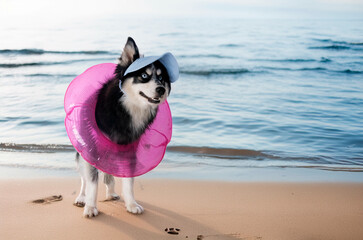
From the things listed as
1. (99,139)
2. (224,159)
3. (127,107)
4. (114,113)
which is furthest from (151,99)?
(224,159)

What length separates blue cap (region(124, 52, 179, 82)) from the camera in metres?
3.19

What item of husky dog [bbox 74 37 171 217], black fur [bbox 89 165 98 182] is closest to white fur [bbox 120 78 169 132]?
husky dog [bbox 74 37 171 217]

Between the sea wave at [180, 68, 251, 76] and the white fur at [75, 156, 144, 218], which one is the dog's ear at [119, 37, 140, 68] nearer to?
the white fur at [75, 156, 144, 218]

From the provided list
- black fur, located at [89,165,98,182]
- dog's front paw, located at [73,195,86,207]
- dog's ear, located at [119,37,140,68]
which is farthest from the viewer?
dog's front paw, located at [73,195,86,207]

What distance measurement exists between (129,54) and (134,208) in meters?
1.35

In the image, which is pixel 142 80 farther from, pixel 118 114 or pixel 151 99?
pixel 118 114

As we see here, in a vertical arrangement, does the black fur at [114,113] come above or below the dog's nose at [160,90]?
below

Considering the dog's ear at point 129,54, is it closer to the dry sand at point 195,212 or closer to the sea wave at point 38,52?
the dry sand at point 195,212

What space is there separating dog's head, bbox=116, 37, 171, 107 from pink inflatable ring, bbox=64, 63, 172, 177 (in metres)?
0.36

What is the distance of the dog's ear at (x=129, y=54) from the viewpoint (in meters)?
3.31

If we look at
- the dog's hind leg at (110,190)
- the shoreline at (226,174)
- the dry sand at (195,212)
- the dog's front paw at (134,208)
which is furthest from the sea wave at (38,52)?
the dog's front paw at (134,208)

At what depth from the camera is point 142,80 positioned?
11.0 ft

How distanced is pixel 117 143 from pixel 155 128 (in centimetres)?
43

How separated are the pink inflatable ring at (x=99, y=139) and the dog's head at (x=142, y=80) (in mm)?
355
